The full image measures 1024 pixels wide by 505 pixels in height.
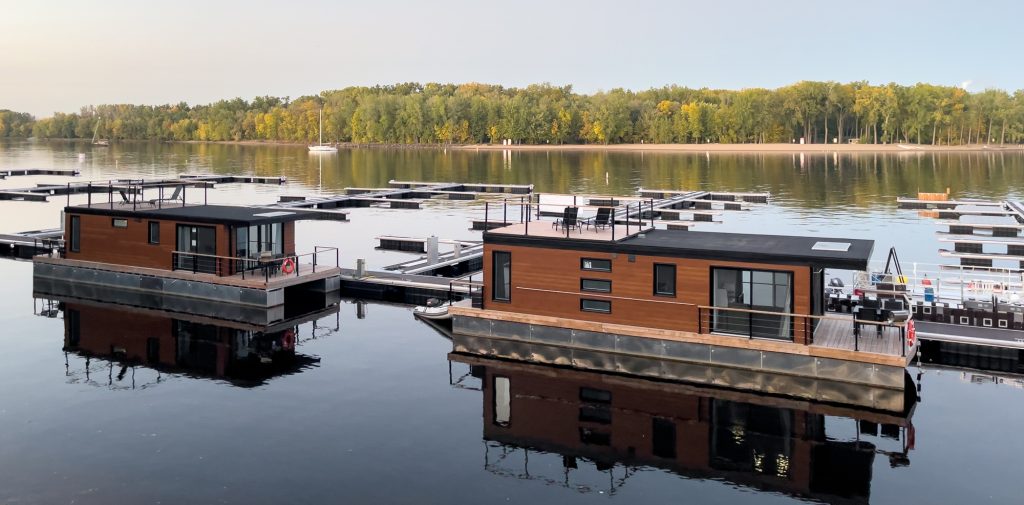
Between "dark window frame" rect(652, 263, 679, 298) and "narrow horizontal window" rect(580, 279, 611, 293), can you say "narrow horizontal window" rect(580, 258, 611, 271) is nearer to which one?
"narrow horizontal window" rect(580, 279, 611, 293)

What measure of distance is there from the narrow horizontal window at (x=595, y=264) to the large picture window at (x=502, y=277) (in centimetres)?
262

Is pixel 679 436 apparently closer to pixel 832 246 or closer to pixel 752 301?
pixel 752 301

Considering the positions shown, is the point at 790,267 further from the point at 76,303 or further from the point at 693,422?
the point at 76,303

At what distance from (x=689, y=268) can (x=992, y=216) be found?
190 ft

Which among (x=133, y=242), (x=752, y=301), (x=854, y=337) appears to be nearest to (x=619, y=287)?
(x=752, y=301)

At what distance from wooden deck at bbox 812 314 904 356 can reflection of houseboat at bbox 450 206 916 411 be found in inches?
1.5

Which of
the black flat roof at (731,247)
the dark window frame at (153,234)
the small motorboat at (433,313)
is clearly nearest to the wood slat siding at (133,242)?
the dark window frame at (153,234)

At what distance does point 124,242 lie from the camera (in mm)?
42594

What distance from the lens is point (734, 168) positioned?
159125 mm

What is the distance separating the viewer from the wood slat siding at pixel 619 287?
2861cm

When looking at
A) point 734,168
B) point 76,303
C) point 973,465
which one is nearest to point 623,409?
point 973,465

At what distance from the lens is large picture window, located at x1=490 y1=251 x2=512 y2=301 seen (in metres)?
31.8

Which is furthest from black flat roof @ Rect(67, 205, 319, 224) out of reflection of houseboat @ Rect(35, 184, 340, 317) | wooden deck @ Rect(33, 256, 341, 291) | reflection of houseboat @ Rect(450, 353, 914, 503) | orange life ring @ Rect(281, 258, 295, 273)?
reflection of houseboat @ Rect(450, 353, 914, 503)

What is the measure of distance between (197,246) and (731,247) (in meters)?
23.5
